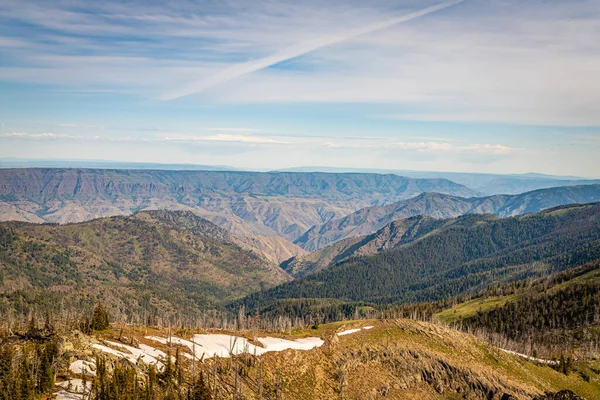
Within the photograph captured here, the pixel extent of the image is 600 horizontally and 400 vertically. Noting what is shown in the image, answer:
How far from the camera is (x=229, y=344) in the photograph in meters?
111

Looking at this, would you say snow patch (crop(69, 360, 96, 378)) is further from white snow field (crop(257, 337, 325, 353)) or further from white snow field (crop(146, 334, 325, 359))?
white snow field (crop(257, 337, 325, 353))

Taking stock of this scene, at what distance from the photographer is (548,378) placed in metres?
138

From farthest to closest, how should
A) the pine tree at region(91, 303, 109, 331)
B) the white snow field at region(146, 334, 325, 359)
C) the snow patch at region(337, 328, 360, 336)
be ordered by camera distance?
the snow patch at region(337, 328, 360, 336) < the pine tree at region(91, 303, 109, 331) < the white snow field at region(146, 334, 325, 359)

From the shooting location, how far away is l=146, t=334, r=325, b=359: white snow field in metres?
102

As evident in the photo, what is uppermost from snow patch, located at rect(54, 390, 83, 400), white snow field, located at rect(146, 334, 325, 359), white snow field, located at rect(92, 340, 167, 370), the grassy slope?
snow patch, located at rect(54, 390, 83, 400)

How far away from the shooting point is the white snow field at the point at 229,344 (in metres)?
102

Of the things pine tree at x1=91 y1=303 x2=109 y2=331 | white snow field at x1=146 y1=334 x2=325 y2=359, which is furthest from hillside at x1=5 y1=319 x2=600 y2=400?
pine tree at x1=91 y1=303 x2=109 y2=331

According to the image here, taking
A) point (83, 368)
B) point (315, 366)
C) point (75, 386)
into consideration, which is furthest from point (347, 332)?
point (75, 386)

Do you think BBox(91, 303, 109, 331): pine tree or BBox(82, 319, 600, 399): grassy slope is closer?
BBox(82, 319, 600, 399): grassy slope

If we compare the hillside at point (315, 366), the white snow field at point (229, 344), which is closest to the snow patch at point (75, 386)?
the hillside at point (315, 366)

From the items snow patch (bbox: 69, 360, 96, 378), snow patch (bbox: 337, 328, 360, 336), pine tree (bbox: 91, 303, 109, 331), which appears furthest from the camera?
snow patch (bbox: 337, 328, 360, 336)

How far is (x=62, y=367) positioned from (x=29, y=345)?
12.9m

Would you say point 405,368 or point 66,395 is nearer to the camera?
point 66,395

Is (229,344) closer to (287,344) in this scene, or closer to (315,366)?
(287,344)
